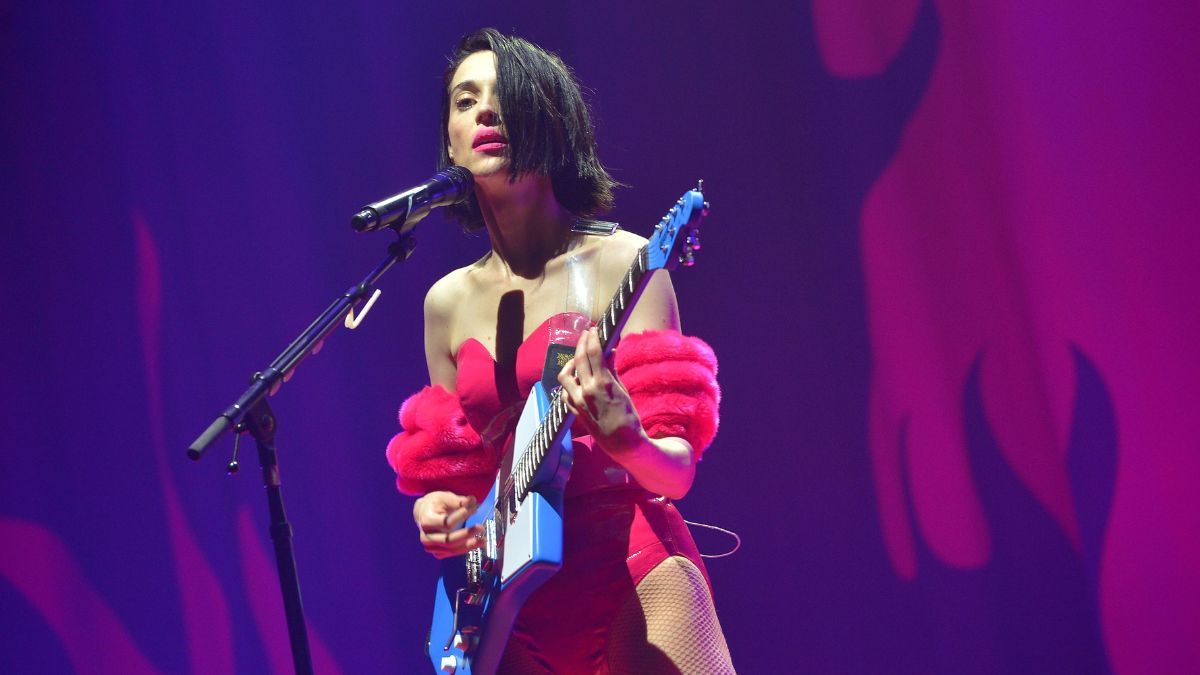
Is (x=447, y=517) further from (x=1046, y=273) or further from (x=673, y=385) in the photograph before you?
(x=1046, y=273)

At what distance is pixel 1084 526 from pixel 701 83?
4.54 feet

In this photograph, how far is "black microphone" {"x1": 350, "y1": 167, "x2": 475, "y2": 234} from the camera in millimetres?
A: 1722

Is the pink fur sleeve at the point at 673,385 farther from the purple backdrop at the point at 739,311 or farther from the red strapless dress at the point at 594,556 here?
the purple backdrop at the point at 739,311

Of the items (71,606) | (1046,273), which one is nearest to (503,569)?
(1046,273)

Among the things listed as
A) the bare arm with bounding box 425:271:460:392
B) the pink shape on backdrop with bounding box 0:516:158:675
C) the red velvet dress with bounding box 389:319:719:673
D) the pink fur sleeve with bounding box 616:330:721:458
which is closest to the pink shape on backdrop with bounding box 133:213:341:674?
the pink shape on backdrop with bounding box 0:516:158:675

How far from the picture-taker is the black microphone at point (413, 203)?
172 centimetres

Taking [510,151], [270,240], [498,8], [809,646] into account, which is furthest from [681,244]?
[270,240]

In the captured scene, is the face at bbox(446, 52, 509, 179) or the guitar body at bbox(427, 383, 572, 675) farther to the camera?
the face at bbox(446, 52, 509, 179)

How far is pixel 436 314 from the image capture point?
2268 mm

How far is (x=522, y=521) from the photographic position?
1.68 m

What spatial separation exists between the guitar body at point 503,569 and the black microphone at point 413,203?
0.37 m

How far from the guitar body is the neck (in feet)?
1.40

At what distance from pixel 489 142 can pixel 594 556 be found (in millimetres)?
879

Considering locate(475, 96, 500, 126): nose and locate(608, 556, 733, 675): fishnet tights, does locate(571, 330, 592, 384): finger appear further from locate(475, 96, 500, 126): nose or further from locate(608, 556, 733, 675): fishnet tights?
locate(475, 96, 500, 126): nose
